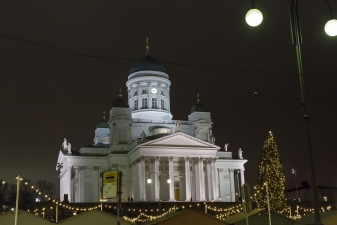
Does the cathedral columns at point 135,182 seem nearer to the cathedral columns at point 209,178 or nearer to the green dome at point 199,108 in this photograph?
the cathedral columns at point 209,178

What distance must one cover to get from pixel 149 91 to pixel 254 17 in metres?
65.3

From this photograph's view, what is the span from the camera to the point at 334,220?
33.2 m

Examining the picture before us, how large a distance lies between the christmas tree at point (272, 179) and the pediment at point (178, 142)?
58.3ft

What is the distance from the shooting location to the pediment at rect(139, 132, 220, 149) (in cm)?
6378

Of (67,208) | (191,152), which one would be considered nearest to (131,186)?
(191,152)

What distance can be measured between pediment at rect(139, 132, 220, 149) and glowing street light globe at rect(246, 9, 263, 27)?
1984 inches

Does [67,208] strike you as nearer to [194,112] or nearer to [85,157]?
[85,157]

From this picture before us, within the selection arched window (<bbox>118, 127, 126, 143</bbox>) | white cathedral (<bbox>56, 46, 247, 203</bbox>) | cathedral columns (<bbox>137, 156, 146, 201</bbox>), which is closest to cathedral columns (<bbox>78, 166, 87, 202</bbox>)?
white cathedral (<bbox>56, 46, 247, 203</bbox>)

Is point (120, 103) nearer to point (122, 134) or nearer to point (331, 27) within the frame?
point (122, 134)

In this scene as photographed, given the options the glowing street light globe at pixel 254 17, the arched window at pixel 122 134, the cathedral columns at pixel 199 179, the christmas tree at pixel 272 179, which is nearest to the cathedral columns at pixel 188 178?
the cathedral columns at pixel 199 179

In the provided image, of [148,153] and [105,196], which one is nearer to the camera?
[105,196]

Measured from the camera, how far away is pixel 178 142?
213 feet

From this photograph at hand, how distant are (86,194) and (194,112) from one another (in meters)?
21.6

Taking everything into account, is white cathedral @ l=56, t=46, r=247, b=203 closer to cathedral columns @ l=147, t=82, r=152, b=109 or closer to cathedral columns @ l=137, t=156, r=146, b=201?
cathedral columns @ l=137, t=156, r=146, b=201
